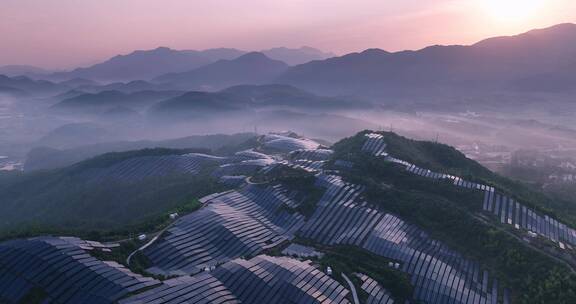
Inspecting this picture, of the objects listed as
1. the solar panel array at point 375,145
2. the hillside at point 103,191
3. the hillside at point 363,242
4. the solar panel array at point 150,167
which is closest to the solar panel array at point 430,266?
the hillside at point 363,242

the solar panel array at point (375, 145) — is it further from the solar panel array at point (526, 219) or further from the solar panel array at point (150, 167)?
the solar panel array at point (150, 167)

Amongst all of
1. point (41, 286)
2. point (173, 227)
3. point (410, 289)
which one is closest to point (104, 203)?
point (173, 227)

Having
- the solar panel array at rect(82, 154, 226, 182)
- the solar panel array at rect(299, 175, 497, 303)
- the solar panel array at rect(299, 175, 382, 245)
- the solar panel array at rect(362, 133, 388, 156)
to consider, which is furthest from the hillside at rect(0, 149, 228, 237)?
the solar panel array at rect(362, 133, 388, 156)

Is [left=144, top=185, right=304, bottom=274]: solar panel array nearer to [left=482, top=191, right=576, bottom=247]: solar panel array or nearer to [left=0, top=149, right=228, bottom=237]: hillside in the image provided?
[left=0, top=149, right=228, bottom=237]: hillside

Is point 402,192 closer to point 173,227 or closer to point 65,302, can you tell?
point 173,227

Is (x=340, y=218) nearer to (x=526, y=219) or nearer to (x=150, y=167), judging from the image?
(x=526, y=219)

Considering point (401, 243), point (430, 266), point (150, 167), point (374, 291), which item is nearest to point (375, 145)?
point (401, 243)
